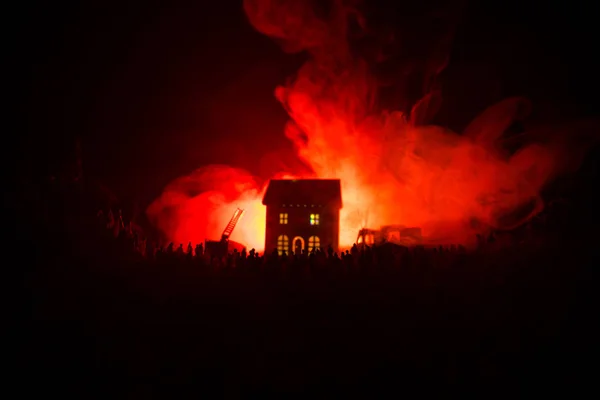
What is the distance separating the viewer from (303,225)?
20.8 m

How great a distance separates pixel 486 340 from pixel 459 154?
14.3 metres

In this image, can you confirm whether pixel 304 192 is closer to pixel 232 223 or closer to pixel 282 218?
pixel 282 218

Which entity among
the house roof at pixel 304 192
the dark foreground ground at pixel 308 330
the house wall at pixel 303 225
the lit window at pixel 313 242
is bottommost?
the dark foreground ground at pixel 308 330

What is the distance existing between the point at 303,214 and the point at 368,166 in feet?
14.5

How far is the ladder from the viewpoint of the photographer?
20047 mm

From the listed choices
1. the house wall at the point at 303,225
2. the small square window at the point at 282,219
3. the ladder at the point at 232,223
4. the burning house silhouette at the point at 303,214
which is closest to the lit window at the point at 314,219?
the burning house silhouette at the point at 303,214

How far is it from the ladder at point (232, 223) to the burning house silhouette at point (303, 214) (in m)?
1.49

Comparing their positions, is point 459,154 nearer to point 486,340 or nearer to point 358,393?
point 486,340

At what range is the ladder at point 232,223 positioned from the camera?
20.0 meters

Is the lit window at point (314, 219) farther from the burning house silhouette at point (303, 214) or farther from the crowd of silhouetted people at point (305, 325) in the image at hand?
the crowd of silhouetted people at point (305, 325)

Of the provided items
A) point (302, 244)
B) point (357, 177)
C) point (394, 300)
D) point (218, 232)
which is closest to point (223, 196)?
point (218, 232)

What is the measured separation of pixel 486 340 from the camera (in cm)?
743

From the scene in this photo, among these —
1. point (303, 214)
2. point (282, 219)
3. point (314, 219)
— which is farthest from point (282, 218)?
point (314, 219)

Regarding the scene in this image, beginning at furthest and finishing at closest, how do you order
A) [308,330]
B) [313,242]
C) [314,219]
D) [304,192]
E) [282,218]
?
[282,218]
[304,192]
[314,219]
[313,242]
[308,330]
